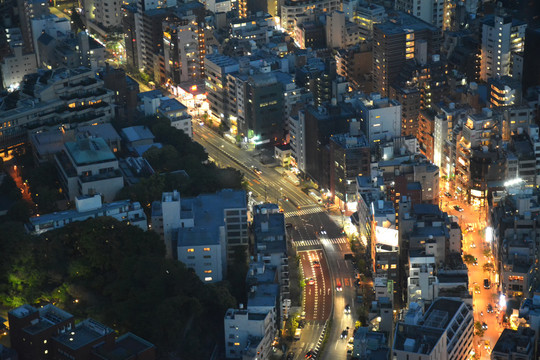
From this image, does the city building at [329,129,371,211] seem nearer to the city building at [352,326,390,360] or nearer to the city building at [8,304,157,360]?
the city building at [352,326,390,360]

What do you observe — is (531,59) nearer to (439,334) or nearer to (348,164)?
(348,164)

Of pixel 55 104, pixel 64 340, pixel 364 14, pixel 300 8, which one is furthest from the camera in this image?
pixel 300 8

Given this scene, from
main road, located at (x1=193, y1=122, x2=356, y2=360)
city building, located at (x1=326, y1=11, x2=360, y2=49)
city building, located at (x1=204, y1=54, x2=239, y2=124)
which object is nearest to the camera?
main road, located at (x1=193, y1=122, x2=356, y2=360)

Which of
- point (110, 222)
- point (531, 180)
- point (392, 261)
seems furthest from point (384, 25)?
point (110, 222)

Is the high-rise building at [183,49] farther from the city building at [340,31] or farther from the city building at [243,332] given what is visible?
the city building at [243,332]

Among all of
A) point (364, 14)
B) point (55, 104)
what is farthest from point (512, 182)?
point (364, 14)

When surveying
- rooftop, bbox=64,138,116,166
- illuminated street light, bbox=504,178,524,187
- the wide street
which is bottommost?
the wide street

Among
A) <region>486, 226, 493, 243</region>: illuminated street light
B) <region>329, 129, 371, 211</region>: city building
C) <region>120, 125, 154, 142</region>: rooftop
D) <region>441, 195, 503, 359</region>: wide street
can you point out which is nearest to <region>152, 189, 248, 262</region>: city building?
<region>329, 129, 371, 211</region>: city building
